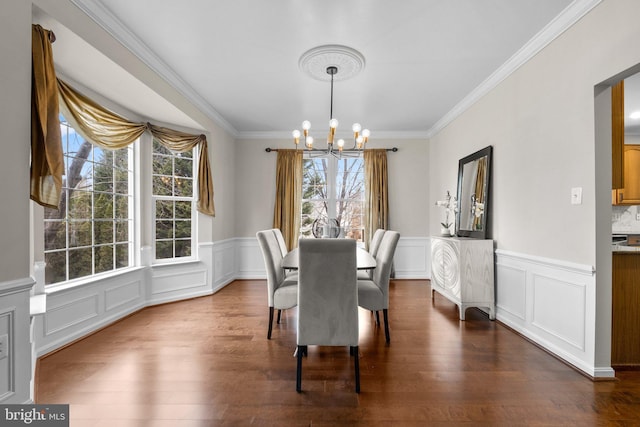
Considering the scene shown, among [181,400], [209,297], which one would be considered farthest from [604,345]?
[209,297]

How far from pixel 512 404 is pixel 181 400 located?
2.04 metres

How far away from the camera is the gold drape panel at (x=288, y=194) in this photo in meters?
5.37

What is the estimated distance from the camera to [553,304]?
2512mm

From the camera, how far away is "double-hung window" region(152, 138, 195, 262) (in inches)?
158

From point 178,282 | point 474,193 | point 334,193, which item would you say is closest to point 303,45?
point 474,193

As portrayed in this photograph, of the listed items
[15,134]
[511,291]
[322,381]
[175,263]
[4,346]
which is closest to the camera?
[4,346]

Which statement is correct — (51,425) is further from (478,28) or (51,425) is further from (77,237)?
(478,28)

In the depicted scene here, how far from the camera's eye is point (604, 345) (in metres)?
2.13

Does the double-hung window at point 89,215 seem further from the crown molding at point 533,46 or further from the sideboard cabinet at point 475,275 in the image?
the crown molding at point 533,46

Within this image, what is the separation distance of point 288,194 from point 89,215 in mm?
2924

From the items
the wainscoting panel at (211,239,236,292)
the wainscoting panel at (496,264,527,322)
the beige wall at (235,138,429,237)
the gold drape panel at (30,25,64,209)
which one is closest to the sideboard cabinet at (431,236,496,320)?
the wainscoting panel at (496,264,527,322)

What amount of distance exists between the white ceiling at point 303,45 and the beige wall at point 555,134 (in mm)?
202

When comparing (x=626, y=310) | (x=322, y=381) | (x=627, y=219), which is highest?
(x=627, y=219)

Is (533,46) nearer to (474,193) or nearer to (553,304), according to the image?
(474,193)
